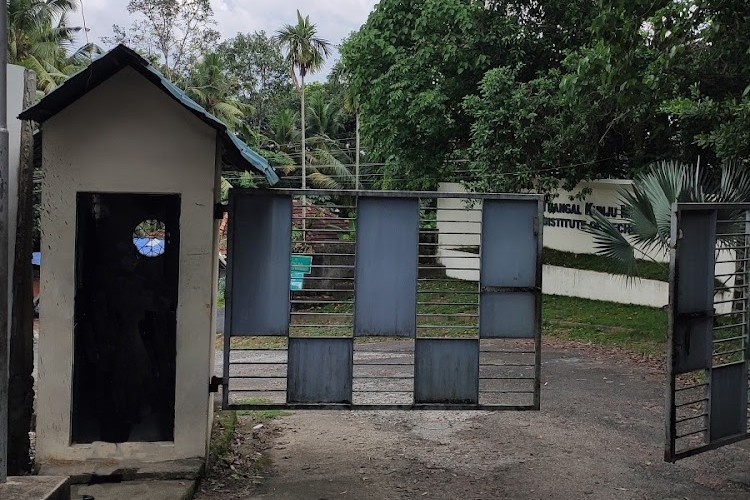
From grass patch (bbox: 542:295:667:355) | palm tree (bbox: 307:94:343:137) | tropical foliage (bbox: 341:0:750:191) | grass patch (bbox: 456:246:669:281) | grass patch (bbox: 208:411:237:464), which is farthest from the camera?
palm tree (bbox: 307:94:343:137)

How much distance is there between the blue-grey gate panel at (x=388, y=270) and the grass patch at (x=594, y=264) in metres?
9.04

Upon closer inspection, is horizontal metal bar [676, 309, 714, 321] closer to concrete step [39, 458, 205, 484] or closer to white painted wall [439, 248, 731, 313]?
concrete step [39, 458, 205, 484]

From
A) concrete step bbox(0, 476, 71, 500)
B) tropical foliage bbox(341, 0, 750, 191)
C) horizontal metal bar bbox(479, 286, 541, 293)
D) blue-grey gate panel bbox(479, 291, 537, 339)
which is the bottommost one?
concrete step bbox(0, 476, 71, 500)

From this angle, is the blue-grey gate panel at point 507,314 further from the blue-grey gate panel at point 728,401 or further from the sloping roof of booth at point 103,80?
the sloping roof of booth at point 103,80

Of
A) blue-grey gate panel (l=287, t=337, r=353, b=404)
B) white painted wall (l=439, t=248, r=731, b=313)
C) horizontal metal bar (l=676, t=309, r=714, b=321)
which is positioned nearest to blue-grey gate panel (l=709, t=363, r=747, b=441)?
horizontal metal bar (l=676, t=309, r=714, b=321)

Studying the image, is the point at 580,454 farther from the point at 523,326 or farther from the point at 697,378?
the point at 697,378

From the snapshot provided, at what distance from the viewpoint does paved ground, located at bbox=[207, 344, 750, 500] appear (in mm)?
5891

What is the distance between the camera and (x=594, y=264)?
16578 mm

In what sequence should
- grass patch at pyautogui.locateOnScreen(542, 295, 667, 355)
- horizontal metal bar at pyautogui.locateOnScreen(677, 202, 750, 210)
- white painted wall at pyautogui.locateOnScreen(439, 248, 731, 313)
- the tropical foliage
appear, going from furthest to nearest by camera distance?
1. white painted wall at pyautogui.locateOnScreen(439, 248, 731, 313)
2. grass patch at pyautogui.locateOnScreen(542, 295, 667, 355)
3. the tropical foliage
4. horizontal metal bar at pyautogui.locateOnScreen(677, 202, 750, 210)

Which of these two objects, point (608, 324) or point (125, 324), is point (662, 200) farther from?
point (125, 324)

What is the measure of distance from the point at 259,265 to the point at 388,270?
100 centimetres

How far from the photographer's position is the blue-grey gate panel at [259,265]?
5953 millimetres

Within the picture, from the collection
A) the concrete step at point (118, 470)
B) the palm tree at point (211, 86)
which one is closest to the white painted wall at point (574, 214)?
the concrete step at point (118, 470)

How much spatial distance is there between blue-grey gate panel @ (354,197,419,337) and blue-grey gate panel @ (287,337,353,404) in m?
0.25
